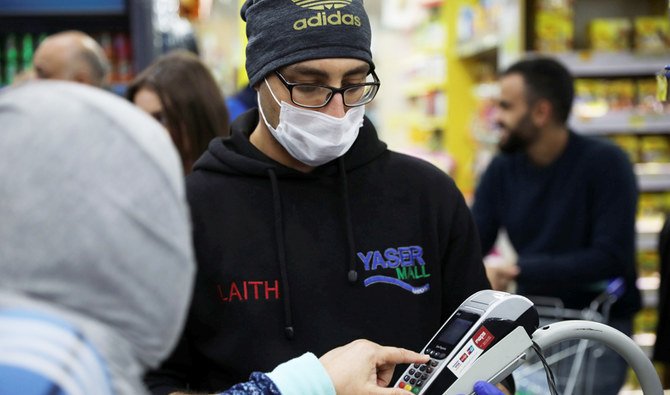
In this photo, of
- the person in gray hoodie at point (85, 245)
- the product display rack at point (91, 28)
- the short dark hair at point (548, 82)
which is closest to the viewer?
the person in gray hoodie at point (85, 245)

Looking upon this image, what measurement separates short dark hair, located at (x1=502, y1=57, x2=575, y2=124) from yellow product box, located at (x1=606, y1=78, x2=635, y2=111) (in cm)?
129

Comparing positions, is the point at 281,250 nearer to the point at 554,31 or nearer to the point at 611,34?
the point at 554,31

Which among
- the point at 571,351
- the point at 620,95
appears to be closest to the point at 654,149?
the point at 620,95

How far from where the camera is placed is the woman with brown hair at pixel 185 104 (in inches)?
113

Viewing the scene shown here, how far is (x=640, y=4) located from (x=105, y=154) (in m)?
5.02

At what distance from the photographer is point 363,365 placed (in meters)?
1.32

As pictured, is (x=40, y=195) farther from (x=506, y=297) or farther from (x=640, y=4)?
(x=640, y=4)

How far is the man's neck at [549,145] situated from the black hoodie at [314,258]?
1.83m

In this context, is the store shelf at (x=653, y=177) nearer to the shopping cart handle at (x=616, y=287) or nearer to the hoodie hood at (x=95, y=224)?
the shopping cart handle at (x=616, y=287)

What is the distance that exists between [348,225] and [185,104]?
141 cm

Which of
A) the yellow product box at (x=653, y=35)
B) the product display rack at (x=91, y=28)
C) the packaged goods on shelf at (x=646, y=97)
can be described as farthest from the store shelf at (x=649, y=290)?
the product display rack at (x=91, y=28)

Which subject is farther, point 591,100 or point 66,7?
point 66,7

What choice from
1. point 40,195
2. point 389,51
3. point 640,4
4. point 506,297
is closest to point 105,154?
point 40,195

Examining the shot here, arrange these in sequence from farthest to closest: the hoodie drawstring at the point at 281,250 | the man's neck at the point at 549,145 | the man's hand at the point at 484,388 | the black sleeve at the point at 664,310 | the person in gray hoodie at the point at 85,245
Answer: the man's neck at the point at 549,145 < the black sleeve at the point at 664,310 < the hoodie drawstring at the point at 281,250 < the man's hand at the point at 484,388 < the person in gray hoodie at the point at 85,245
